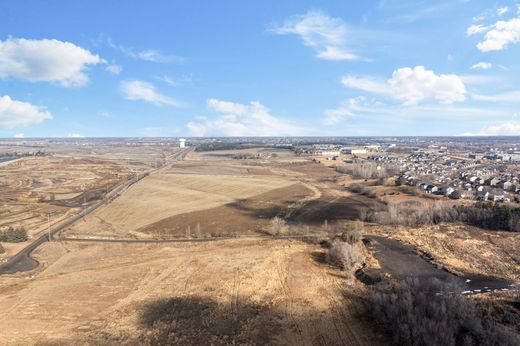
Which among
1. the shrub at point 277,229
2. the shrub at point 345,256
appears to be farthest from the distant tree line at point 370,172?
the shrub at point 345,256

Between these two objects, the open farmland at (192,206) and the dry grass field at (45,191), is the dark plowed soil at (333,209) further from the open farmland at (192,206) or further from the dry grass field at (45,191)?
the dry grass field at (45,191)

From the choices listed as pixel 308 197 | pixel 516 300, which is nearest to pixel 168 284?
pixel 516 300

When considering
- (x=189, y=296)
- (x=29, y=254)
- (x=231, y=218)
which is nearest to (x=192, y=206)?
(x=231, y=218)

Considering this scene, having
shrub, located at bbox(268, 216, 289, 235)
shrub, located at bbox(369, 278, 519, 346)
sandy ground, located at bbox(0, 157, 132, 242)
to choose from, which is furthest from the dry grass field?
shrub, located at bbox(369, 278, 519, 346)

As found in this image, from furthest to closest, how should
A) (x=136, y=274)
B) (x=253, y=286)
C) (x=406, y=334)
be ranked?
(x=136, y=274) → (x=253, y=286) → (x=406, y=334)

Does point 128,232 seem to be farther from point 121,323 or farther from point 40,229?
point 121,323

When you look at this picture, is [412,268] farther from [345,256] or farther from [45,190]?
[45,190]
